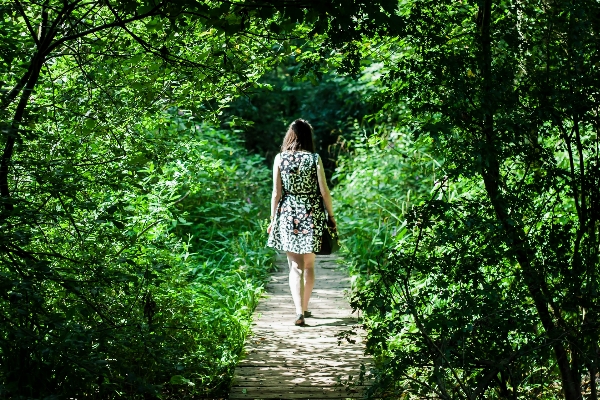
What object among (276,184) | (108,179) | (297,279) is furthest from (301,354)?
(108,179)

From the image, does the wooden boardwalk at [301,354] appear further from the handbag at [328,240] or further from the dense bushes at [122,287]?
the handbag at [328,240]

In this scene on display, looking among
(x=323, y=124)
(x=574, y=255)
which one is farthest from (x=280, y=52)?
(x=323, y=124)

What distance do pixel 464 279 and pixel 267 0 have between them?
1.72 meters

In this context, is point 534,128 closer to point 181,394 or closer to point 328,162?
point 181,394

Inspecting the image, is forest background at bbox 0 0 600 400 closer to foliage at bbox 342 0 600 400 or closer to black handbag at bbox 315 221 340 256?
foliage at bbox 342 0 600 400

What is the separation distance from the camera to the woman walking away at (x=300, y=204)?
7.48 meters

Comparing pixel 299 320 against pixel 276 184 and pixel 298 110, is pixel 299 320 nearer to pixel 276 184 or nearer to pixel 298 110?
pixel 276 184

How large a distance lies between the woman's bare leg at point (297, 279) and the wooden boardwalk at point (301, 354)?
0.21 meters

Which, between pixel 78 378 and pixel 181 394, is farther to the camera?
pixel 181 394

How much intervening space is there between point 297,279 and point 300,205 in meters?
0.73

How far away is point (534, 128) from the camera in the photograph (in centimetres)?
405

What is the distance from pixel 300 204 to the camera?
759 centimetres

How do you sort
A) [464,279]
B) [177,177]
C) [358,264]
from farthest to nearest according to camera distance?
[358,264], [177,177], [464,279]

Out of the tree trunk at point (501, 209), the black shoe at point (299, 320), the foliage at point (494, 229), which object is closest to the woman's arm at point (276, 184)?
the black shoe at point (299, 320)
